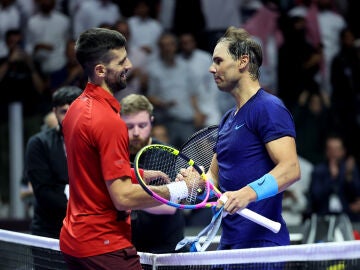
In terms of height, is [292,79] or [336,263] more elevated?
[336,263]

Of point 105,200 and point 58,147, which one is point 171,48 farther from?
point 105,200

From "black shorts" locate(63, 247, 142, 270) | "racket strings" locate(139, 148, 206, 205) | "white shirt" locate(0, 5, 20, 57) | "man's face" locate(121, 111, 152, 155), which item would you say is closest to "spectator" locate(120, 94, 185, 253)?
"man's face" locate(121, 111, 152, 155)

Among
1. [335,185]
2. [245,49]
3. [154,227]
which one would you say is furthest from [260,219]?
[335,185]

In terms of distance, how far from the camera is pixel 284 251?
4609 mm

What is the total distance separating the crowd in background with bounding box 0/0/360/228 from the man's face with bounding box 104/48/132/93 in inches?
222

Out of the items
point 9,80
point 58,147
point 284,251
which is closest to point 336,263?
point 284,251

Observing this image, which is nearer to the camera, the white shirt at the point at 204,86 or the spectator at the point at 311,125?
the white shirt at the point at 204,86

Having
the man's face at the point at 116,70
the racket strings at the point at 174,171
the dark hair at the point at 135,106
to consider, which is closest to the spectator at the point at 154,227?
the dark hair at the point at 135,106

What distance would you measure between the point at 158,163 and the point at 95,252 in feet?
3.76

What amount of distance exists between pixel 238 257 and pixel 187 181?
0.50 metres

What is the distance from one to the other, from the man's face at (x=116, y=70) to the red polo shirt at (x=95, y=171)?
9 cm

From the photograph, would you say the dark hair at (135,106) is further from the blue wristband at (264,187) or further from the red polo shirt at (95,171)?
the blue wristband at (264,187)

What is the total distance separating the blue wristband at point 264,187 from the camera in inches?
187

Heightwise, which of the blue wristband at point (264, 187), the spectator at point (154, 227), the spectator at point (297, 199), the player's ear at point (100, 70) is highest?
the player's ear at point (100, 70)
